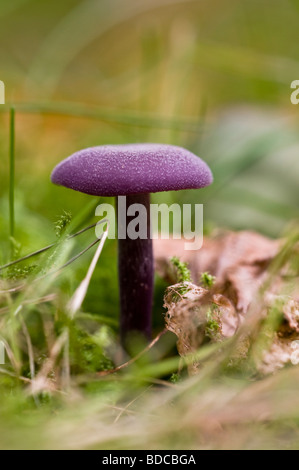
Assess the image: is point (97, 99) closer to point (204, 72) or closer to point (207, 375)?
point (204, 72)

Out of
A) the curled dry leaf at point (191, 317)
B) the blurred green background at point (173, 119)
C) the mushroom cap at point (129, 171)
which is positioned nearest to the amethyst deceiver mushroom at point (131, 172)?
the mushroom cap at point (129, 171)

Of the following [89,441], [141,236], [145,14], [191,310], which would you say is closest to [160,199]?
[141,236]

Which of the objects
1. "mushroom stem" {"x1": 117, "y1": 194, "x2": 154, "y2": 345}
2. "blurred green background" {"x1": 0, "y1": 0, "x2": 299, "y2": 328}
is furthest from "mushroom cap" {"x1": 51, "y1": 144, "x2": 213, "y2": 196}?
"mushroom stem" {"x1": 117, "y1": 194, "x2": 154, "y2": 345}

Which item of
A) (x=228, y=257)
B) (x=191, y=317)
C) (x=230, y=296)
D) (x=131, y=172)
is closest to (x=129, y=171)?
(x=131, y=172)

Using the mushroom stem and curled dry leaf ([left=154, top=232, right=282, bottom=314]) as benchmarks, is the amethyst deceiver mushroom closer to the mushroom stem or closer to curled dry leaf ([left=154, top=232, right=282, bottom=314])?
the mushroom stem

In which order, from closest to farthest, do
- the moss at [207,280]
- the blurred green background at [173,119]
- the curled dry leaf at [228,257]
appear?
the moss at [207,280]
the curled dry leaf at [228,257]
the blurred green background at [173,119]

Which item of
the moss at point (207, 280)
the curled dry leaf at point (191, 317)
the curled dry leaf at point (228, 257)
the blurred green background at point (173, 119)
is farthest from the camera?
the blurred green background at point (173, 119)

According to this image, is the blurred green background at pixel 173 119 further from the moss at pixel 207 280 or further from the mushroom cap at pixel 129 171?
the moss at pixel 207 280
